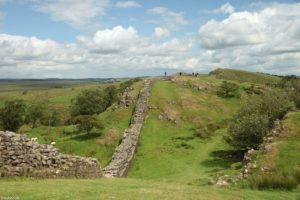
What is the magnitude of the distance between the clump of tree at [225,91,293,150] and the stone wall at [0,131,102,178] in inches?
1332

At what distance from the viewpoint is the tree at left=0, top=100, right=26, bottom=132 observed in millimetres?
89938

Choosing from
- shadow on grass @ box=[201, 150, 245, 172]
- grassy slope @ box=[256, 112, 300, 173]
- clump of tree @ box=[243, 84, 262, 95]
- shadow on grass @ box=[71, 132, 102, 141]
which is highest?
clump of tree @ box=[243, 84, 262, 95]

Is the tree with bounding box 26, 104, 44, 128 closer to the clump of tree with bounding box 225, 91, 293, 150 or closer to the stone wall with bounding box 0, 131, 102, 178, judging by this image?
the clump of tree with bounding box 225, 91, 293, 150

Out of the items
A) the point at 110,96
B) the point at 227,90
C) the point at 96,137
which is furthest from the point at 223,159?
the point at 110,96

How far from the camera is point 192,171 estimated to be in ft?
165

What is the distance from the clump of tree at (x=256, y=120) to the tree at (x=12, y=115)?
160 feet

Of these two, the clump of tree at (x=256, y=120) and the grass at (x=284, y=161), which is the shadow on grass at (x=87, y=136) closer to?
the clump of tree at (x=256, y=120)

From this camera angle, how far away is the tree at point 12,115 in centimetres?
8994

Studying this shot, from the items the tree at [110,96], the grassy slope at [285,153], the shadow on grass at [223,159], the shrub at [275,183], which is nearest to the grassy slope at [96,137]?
the shadow on grass at [223,159]

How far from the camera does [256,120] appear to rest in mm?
56344

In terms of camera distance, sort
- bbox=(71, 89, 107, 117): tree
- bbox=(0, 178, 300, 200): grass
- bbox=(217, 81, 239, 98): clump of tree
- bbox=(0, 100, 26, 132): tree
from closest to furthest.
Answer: bbox=(0, 178, 300, 200): grass → bbox=(0, 100, 26, 132): tree → bbox=(217, 81, 239, 98): clump of tree → bbox=(71, 89, 107, 117): tree

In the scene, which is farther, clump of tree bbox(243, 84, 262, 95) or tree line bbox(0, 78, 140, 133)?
clump of tree bbox(243, 84, 262, 95)

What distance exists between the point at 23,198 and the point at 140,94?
221 feet

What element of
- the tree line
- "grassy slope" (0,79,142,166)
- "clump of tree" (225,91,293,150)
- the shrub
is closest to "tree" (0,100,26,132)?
the tree line
